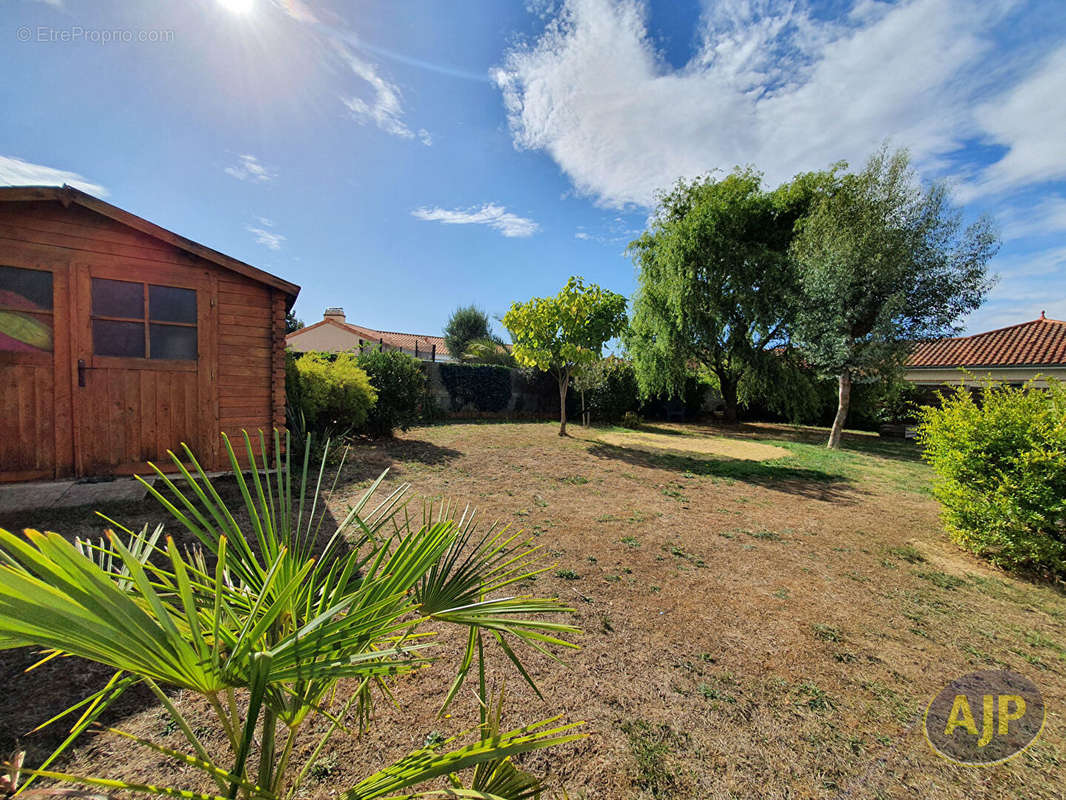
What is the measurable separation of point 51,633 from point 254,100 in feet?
20.7

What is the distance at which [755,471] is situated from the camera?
25.8ft

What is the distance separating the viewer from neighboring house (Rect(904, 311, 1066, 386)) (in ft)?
44.9

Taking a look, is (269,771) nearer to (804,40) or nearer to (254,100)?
(254,100)

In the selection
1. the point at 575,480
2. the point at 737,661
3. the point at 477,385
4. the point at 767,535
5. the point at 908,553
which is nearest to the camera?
the point at 737,661

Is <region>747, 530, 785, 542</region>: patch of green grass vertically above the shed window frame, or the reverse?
the shed window frame

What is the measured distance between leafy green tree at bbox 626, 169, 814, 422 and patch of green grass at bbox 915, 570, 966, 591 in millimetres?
10141

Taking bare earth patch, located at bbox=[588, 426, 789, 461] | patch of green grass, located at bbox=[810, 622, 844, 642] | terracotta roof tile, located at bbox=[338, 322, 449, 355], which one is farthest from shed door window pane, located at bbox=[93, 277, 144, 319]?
terracotta roof tile, located at bbox=[338, 322, 449, 355]

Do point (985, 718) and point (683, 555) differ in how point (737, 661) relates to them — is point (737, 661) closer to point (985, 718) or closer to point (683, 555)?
point (985, 718)

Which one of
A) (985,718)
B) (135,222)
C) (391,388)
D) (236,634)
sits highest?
(135,222)

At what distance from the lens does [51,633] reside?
63 cm

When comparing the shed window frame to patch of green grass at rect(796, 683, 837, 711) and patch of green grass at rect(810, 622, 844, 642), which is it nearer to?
patch of green grass at rect(796, 683, 837, 711)

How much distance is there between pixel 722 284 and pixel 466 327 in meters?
19.7

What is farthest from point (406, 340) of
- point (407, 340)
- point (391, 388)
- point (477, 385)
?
point (391, 388)

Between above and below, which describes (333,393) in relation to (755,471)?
above
